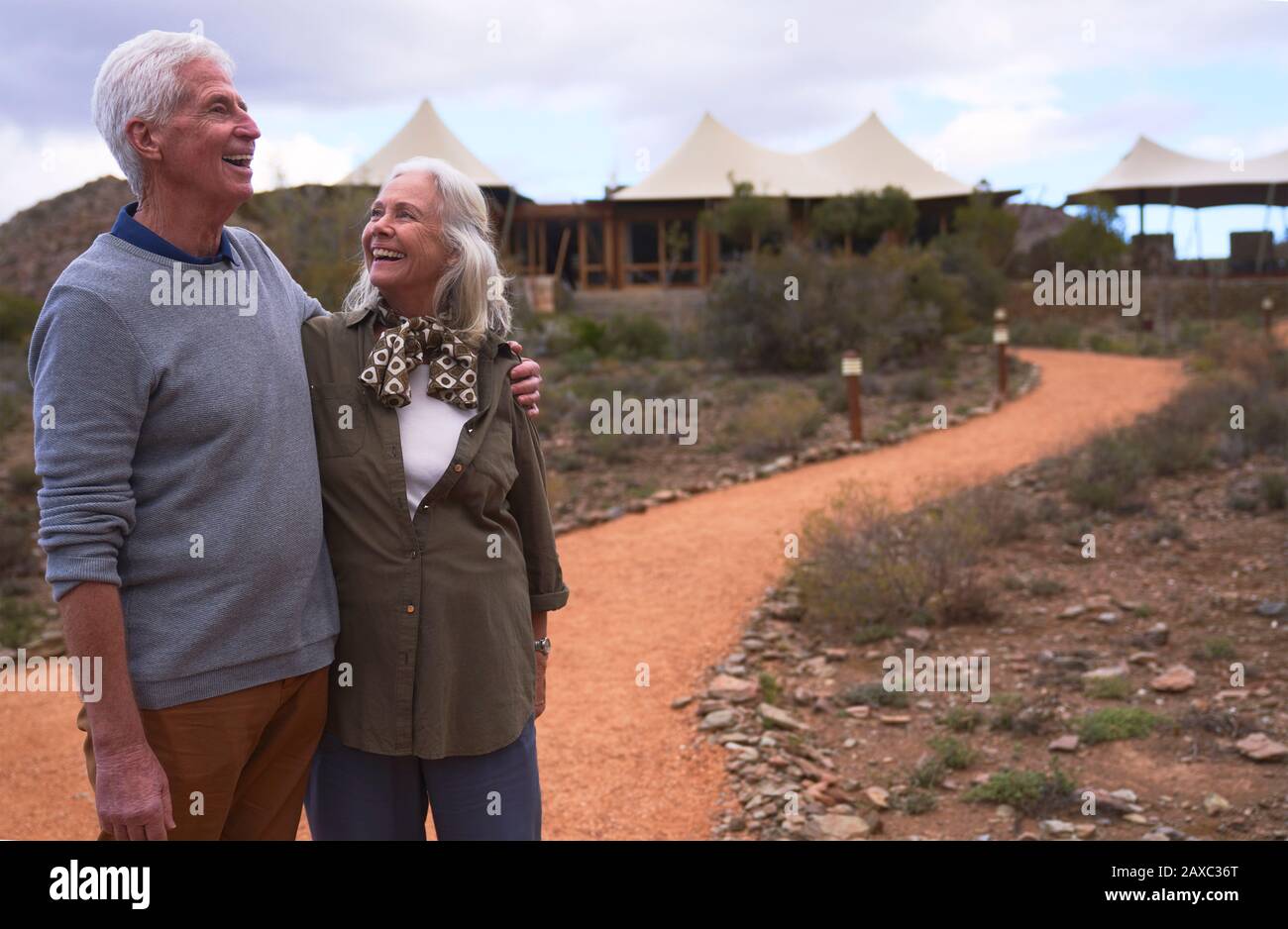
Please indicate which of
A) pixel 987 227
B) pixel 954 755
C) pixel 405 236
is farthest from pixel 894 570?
pixel 987 227

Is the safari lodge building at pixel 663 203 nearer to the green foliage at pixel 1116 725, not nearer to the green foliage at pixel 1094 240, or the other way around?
the green foliage at pixel 1094 240

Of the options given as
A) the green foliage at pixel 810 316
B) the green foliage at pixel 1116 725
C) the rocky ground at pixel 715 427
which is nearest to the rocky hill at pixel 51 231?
the green foliage at pixel 810 316

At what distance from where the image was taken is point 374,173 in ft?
96.8

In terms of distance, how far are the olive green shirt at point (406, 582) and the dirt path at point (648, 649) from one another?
2.24 m

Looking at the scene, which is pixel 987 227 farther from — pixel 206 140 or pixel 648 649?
pixel 206 140

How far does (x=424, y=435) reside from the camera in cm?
215

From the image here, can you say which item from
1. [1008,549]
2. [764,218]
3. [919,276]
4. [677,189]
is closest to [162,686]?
[1008,549]

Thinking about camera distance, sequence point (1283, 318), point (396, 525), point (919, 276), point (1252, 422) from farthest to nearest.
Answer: point (1283, 318) → point (919, 276) → point (1252, 422) → point (396, 525)

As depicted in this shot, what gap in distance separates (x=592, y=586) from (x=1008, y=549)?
9.57 feet

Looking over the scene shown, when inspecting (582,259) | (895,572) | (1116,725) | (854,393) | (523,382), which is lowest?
(1116,725)

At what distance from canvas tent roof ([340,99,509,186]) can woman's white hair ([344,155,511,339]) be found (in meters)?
28.0

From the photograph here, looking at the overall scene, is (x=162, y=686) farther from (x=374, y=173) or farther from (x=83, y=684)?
(x=374, y=173)

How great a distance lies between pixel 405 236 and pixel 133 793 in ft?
3.62

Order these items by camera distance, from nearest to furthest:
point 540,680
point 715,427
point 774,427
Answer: point 540,680
point 774,427
point 715,427
